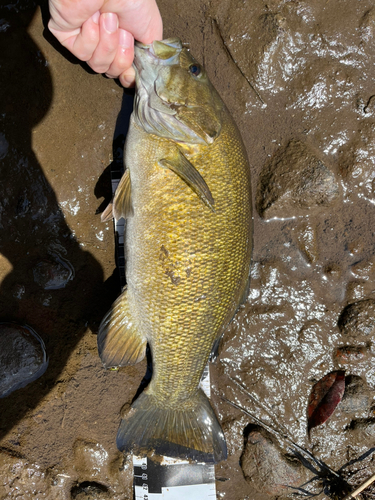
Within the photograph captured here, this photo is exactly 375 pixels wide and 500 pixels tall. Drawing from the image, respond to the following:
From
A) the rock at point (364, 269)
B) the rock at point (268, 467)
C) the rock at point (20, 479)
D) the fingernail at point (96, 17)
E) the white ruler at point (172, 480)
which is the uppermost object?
the fingernail at point (96, 17)

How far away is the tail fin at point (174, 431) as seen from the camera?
2.35 meters

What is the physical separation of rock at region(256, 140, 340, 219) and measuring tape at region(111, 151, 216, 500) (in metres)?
1.26

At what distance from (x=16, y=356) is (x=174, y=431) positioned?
137cm

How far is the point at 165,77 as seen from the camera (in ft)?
6.63

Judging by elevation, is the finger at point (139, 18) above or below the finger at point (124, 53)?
above

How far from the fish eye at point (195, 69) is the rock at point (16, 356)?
232 cm

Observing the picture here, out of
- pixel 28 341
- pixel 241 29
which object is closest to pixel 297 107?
pixel 241 29

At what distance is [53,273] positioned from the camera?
8.53 ft

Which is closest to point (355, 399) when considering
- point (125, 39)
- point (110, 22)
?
point (125, 39)

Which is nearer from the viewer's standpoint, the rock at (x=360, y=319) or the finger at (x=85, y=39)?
the finger at (x=85, y=39)

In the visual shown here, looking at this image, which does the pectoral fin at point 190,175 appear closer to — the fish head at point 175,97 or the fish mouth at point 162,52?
the fish head at point 175,97

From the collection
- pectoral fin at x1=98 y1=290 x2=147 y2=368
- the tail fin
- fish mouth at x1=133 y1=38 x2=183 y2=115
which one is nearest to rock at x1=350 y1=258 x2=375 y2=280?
the tail fin

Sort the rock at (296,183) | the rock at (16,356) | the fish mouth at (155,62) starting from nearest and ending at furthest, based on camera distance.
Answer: the fish mouth at (155,62)
the rock at (16,356)
the rock at (296,183)

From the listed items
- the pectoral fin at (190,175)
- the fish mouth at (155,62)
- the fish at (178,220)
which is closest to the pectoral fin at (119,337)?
the fish at (178,220)
